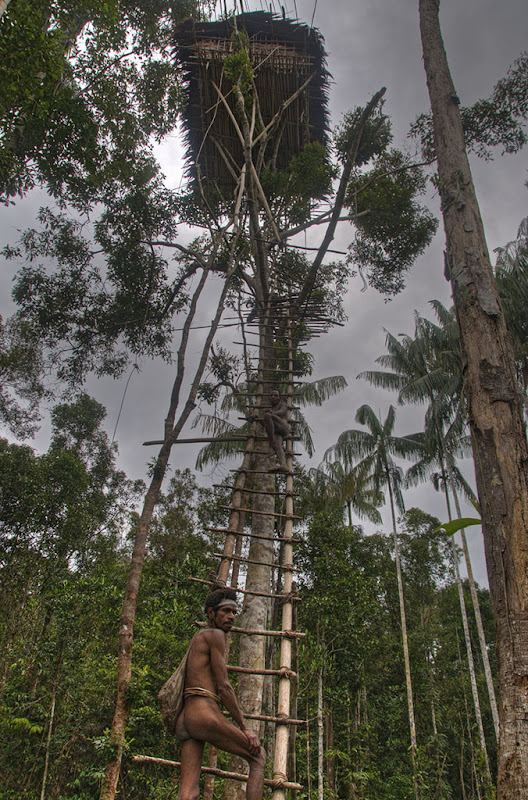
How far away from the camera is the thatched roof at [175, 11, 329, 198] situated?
11.5m

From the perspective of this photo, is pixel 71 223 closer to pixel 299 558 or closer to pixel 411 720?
pixel 299 558

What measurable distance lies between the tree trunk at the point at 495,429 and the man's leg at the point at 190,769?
1496 millimetres

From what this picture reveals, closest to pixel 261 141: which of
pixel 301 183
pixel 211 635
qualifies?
pixel 301 183

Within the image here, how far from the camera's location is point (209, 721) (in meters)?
2.46

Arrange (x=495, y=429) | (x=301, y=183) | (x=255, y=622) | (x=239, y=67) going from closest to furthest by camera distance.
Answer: (x=495, y=429) < (x=255, y=622) < (x=239, y=67) < (x=301, y=183)

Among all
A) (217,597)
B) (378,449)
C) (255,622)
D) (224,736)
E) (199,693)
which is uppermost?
(378,449)

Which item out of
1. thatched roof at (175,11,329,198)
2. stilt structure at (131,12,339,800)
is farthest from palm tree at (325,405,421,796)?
thatched roof at (175,11,329,198)

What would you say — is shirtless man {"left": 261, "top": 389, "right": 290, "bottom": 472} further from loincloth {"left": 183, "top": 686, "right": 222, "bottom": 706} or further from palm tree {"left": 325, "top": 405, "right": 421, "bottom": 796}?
palm tree {"left": 325, "top": 405, "right": 421, "bottom": 796}

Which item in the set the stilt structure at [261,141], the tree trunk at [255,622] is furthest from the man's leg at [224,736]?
the stilt structure at [261,141]

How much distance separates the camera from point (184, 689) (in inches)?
102

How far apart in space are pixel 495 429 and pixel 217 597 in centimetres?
187

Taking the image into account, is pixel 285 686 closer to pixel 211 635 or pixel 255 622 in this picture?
pixel 211 635

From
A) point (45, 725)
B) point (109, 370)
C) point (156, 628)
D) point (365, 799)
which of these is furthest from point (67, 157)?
point (365, 799)

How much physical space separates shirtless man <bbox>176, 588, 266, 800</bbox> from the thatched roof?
37.2 ft
